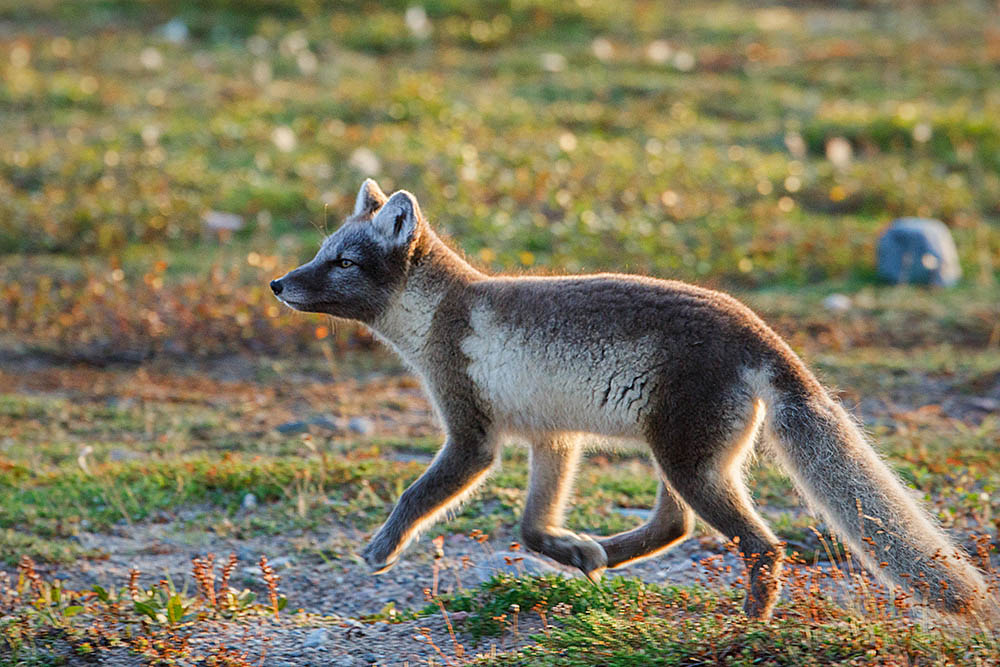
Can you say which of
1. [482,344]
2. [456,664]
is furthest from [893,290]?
[456,664]

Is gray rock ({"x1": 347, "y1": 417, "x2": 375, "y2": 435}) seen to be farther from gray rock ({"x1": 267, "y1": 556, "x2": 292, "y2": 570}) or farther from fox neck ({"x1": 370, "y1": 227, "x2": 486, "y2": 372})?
fox neck ({"x1": 370, "y1": 227, "x2": 486, "y2": 372})

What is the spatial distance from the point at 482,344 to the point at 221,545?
1.85 m

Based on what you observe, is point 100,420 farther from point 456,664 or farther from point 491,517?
point 456,664

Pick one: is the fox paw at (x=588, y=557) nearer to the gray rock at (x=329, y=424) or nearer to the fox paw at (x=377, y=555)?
the fox paw at (x=377, y=555)

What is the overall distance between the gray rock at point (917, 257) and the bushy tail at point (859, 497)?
19.3 feet

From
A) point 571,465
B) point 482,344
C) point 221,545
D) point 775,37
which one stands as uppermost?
point 775,37

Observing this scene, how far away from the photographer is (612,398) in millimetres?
4672

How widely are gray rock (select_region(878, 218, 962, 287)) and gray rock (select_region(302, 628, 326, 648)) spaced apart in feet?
22.4

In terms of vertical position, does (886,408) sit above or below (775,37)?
below

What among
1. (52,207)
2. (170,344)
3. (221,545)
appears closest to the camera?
(221,545)

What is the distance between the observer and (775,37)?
1780 cm

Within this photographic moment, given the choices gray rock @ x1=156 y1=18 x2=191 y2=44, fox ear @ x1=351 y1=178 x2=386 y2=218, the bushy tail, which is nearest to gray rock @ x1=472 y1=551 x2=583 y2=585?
the bushy tail

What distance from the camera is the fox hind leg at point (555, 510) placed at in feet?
16.8

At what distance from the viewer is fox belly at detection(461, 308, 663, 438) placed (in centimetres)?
463
